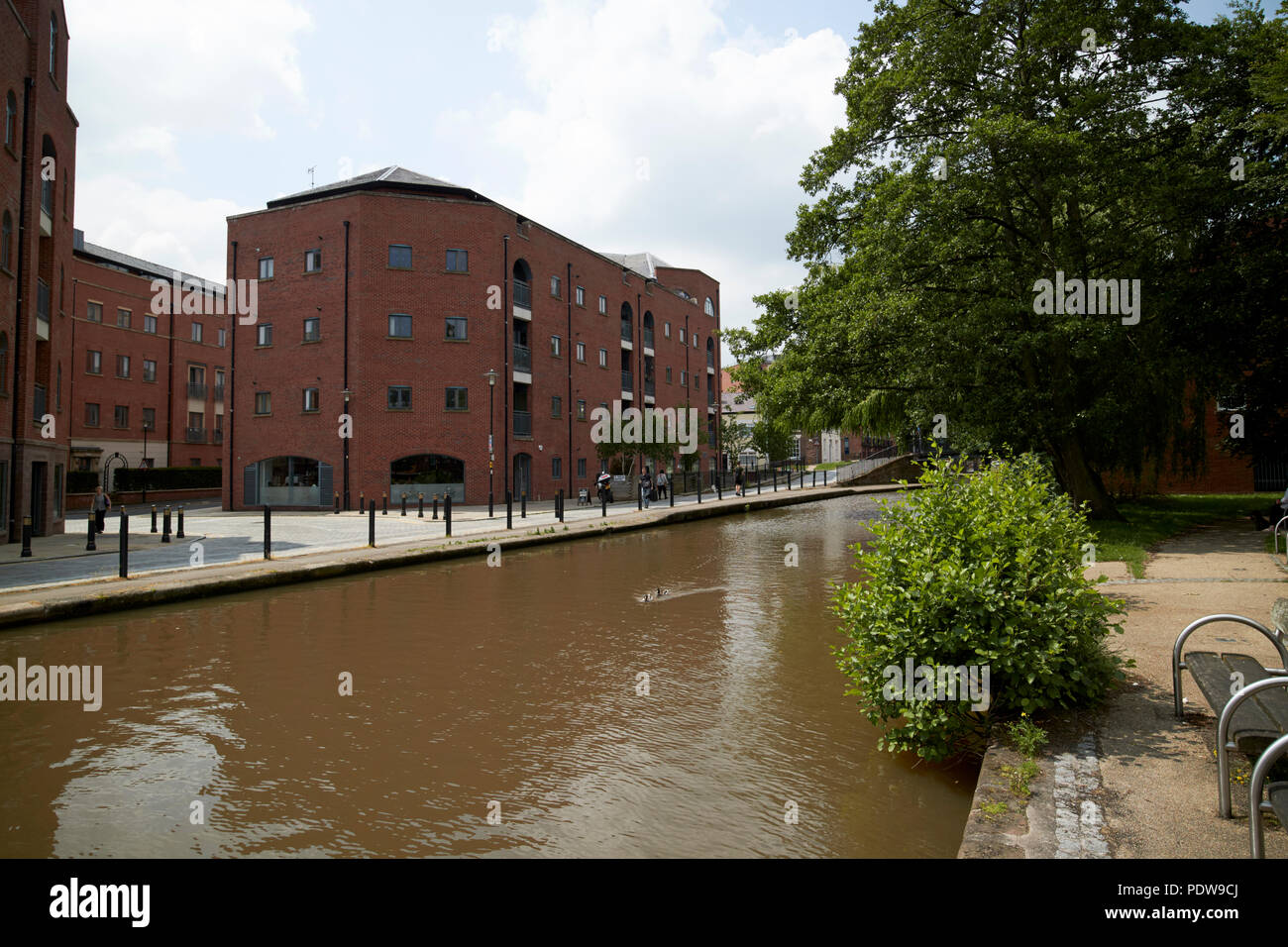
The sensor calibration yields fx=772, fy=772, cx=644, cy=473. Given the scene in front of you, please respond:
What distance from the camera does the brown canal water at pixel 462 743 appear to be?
12.2 ft

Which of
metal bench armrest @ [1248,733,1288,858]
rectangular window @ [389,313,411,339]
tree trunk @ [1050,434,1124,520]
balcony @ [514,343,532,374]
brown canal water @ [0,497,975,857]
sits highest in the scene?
rectangular window @ [389,313,411,339]

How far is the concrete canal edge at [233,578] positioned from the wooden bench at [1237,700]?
6.43 feet

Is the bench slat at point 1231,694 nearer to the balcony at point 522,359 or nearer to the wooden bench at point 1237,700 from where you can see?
the wooden bench at point 1237,700

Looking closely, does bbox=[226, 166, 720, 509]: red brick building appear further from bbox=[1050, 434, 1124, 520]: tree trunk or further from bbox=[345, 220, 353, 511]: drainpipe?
bbox=[1050, 434, 1124, 520]: tree trunk

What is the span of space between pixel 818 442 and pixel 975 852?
91652 mm

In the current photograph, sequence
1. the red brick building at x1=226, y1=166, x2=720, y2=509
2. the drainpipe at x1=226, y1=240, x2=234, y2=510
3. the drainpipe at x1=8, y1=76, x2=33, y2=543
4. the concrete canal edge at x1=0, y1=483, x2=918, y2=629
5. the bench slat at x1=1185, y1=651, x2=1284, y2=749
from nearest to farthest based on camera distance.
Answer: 1. the bench slat at x1=1185, y1=651, x2=1284, y2=749
2. the concrete canal edge at x1=0, y1=483, x2=918, y2=629
3. the drainpipe at x1=8, y1=76, x2=33, y2=543
4. the red brick building at x1=226, y1=166, x2=720, y2=509
5. the drainpipe at x1=226, y1=240, x2=234, y2=510

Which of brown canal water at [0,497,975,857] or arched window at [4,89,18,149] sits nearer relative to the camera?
brown canal water at [0,497,975,857]

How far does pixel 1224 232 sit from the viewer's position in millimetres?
16109

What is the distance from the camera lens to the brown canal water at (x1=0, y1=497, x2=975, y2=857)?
147 inches

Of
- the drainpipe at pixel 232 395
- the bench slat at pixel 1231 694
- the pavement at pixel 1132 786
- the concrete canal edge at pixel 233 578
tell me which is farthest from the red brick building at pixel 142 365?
the bench slat at pixel 1231 694

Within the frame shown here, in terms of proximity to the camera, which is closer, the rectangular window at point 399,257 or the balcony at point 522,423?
the rectangular window at point 399,257

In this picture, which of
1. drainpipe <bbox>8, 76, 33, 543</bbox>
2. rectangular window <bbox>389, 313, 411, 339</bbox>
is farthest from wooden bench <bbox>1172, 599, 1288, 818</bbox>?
rectangular window <bbox>389, 313, 411, 339</bbox>

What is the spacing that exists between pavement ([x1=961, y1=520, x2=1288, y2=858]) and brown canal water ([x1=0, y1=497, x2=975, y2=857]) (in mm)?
473
